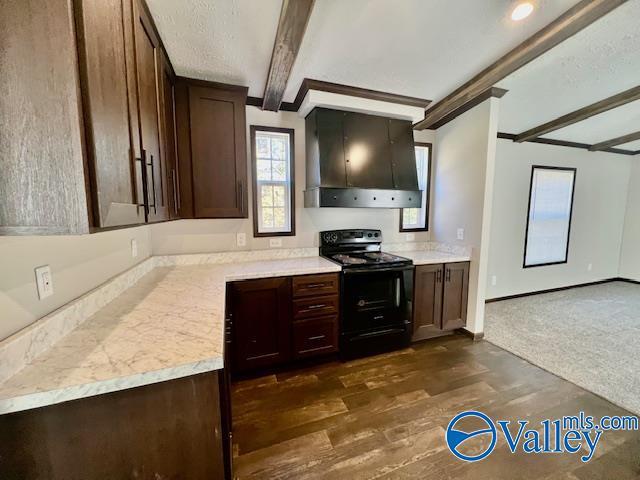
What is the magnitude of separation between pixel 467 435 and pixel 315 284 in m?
1.46

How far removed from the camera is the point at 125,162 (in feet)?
3.21

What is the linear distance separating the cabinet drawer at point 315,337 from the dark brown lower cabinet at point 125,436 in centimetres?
132

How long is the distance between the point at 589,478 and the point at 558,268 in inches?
165

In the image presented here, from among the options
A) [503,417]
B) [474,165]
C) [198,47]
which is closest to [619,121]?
[474,165]

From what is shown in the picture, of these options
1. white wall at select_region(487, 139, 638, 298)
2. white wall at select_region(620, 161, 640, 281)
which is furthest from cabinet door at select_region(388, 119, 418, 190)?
white wall at select_region(620, 161, 640, 281)

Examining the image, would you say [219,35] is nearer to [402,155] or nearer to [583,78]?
[402,155]

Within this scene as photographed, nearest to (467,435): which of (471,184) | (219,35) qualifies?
(471,184)

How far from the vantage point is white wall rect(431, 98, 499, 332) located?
2.67m

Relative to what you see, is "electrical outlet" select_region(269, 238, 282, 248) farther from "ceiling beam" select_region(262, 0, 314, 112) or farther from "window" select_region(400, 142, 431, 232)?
"window" select_region(400, 142, 431, 232)

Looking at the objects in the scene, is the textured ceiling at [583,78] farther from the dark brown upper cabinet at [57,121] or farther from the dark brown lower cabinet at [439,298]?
the dark brown upper cabinet at [57,121]

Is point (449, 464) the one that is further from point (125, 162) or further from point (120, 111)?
point (120, 111)

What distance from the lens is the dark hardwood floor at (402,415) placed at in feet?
4.82

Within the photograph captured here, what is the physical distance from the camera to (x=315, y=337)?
2361mm

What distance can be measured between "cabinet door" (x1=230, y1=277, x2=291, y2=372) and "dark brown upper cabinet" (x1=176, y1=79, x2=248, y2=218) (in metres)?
0.66
